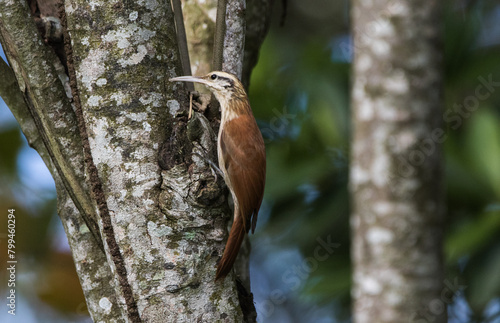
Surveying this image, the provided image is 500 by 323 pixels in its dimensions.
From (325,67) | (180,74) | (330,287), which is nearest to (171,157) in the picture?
(180,74)

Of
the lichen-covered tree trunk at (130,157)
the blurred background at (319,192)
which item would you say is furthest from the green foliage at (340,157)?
the lichen-covered tree trunk at (130,157)

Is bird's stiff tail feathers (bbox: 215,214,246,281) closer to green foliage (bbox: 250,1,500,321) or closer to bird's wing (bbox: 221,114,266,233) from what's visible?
bird's wing (bbox: 221,114,266,233)

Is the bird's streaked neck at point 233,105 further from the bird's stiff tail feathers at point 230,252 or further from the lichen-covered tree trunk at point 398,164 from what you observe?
the lichen-covered tree trunk at point 398,164

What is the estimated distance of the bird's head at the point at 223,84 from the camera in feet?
9.80

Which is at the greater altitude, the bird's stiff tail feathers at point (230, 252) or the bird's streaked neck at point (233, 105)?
the bird's streaked neck at point (233, 105)

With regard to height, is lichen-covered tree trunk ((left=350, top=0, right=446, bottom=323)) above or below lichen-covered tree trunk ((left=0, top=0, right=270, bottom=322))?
below

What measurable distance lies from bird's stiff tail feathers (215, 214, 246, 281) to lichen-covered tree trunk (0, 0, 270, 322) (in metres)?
0.03

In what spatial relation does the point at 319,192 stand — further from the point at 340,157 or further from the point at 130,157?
the point at 130,157

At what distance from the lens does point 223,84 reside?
10.4ft

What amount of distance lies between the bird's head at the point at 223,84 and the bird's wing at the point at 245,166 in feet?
0.64

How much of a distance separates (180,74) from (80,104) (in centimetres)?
44
